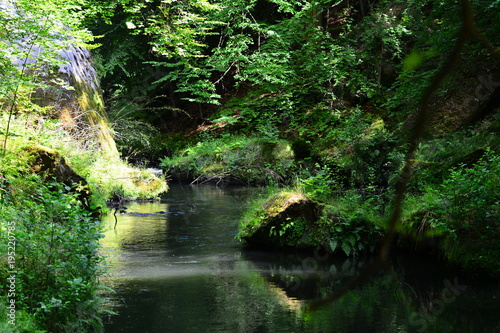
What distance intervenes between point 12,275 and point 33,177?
4.16 m

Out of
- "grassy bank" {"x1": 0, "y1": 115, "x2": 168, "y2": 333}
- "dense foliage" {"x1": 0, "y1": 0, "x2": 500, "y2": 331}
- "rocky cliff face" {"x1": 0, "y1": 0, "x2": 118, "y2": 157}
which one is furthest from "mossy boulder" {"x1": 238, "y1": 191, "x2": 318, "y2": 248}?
"rocky cliff face" {"x1": 0, "y1": 0, "x2": 118, "y2": 157}

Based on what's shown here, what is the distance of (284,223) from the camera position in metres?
8.62

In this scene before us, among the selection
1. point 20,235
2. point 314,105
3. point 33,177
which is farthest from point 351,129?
point 20,235

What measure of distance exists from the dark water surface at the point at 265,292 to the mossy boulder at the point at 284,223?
325 mm

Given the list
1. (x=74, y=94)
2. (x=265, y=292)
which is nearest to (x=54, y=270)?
(x=265, y=292)

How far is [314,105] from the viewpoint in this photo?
20.7 metres

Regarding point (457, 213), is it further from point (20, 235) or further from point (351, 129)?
point (351, 129)

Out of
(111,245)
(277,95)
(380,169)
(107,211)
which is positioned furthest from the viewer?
(277,95)

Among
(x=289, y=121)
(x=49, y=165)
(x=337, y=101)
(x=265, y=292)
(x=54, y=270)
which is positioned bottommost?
(x=265, y=292)

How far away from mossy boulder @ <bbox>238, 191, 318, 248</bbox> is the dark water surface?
1.07 ft

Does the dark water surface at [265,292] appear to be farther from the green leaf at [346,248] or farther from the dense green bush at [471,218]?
the dense green bush at [471,218]

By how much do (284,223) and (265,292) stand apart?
2.44 metres

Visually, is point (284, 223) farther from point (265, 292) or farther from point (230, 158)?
point (230, 158)

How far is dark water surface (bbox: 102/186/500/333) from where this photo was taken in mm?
5199
